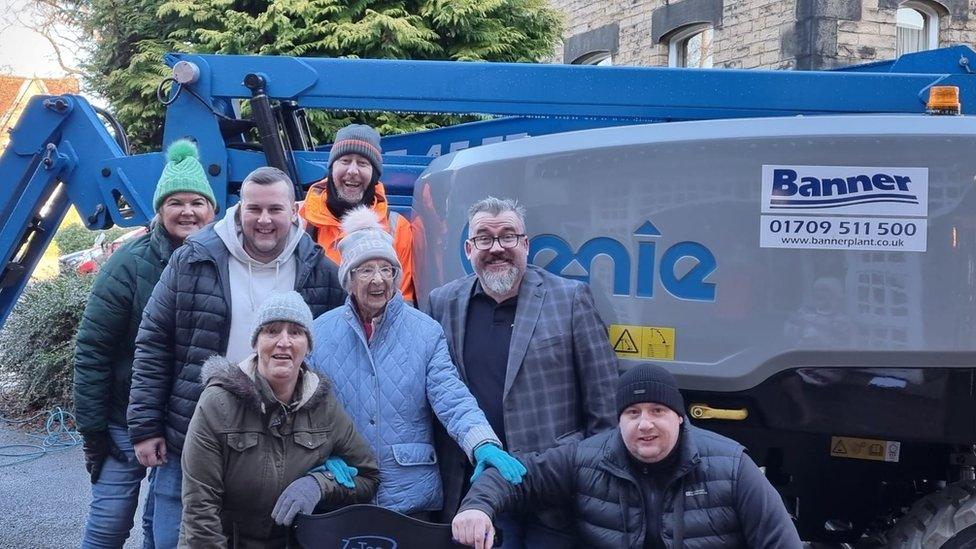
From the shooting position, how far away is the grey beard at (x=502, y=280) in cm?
302

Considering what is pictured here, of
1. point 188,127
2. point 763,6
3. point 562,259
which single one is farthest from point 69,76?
point 562,259

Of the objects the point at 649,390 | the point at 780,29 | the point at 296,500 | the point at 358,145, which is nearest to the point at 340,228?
the point at 358,145

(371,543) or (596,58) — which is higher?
(596,58)

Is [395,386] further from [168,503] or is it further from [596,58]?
[596,58]

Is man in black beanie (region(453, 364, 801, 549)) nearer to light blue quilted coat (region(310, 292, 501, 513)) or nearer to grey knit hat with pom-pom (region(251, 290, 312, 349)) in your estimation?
light blue quilted coat (region(310, 292, 501, 513))

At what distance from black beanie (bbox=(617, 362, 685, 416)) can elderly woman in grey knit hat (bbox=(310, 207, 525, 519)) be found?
1.42 feet

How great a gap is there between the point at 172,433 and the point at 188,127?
5.35ft

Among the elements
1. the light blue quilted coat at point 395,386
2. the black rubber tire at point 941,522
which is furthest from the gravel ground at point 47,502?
the black rubber tire at point 941,522

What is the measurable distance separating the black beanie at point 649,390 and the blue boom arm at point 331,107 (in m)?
1.60

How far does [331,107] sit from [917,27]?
9.23 metres

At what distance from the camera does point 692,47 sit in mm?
12820

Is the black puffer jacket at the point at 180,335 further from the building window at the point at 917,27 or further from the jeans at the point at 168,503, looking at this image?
the building window at the point at 917,27

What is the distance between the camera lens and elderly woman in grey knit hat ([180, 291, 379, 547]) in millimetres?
2730

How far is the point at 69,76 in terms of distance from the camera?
2289 cm
